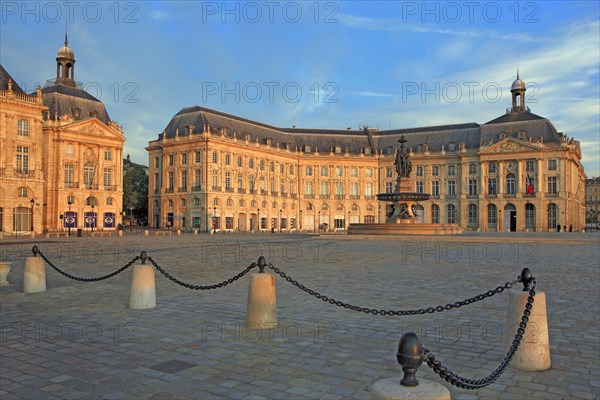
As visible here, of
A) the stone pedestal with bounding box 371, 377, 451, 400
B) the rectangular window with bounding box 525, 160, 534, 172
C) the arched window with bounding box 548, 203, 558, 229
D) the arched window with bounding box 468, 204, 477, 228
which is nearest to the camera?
the stone pedestal with bounding box 371, 377, 451, 400

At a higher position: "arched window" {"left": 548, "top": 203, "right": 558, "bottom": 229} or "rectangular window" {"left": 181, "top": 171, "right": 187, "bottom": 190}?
"rectangular window" {"left": 181, "top": 171, "right": 187, "bottom": 190}

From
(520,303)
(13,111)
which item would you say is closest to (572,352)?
(520,303)

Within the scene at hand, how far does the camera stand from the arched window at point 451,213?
90125 millimetres

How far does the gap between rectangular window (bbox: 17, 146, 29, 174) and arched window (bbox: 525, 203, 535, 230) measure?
7112 centimetres

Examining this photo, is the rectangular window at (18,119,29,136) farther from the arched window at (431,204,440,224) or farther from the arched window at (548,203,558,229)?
the arched window at (548,203,558,229)

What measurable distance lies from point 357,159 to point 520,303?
8864 cm

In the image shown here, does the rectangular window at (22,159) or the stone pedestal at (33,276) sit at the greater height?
the rectangular window at (22,159)

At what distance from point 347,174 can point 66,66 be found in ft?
161

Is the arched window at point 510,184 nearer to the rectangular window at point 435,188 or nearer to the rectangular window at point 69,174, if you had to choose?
the rectangular window at point 435,188

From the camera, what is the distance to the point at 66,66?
6906 centimetres

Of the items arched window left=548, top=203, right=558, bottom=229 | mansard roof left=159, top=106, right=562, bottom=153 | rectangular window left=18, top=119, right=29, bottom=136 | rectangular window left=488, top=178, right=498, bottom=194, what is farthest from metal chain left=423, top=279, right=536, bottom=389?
rectangular window left=488, top=178, right=498, bottom=194

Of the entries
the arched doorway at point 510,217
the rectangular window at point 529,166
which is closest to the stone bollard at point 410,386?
the arched doorway at point 510,217

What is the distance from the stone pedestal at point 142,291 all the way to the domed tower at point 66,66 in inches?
2613

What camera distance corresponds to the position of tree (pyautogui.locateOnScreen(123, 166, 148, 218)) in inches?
3492
